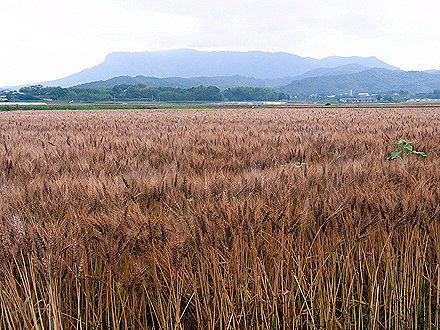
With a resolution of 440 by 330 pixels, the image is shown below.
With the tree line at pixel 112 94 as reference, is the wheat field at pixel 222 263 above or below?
below

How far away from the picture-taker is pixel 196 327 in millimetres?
1482

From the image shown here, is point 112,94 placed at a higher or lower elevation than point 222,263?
higher

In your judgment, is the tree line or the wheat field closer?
the wheat field

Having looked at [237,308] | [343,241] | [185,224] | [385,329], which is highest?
[185,224]

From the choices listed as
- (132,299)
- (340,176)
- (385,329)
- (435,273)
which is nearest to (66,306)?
(132,299)

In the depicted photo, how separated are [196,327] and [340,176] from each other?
5.39 ft

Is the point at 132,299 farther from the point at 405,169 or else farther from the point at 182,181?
the point at 405,169

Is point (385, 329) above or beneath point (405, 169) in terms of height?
beneath

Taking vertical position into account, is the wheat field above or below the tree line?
below

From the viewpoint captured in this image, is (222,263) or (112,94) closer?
(222,263)

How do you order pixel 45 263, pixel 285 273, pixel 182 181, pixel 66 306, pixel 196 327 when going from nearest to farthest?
pixel 45 263, pixel 66 306, pixel 196 327, pixel 285 273, pixel 182 181

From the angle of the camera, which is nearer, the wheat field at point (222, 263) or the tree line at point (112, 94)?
the wheat field at point (222, 263)

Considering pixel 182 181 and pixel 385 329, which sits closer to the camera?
pixel 385 329

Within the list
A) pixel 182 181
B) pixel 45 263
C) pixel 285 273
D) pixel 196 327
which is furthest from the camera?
pixel 182 181
